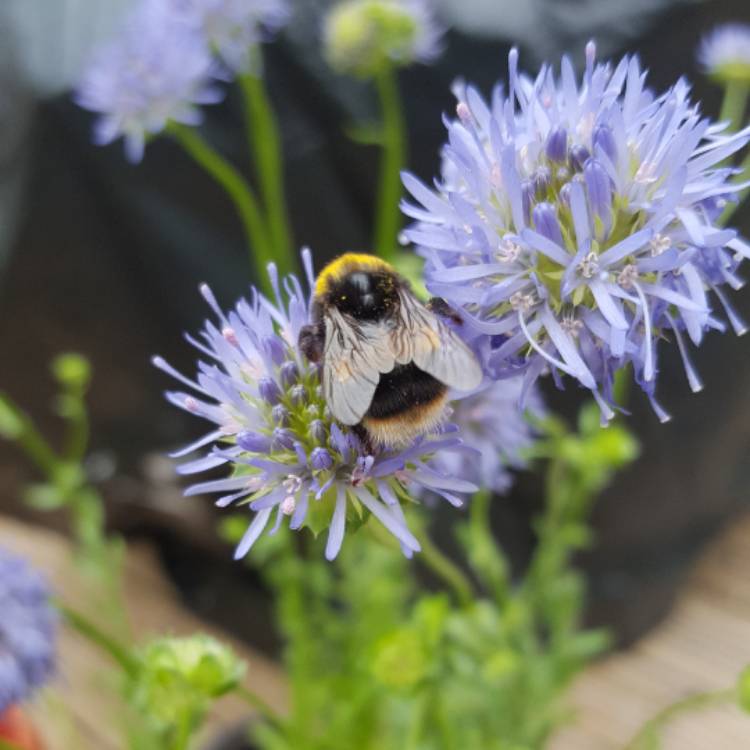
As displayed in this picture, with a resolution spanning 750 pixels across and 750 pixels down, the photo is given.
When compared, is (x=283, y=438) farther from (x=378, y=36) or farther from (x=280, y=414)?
(x=378, y=36)

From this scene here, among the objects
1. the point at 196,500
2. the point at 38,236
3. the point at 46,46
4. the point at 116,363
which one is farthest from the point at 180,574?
the point at 46,46

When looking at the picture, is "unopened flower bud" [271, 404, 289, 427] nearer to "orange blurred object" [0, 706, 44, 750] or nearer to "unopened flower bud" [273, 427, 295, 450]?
"unopened flower bud" [273, 427, 295, 450]

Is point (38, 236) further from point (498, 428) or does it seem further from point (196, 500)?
point (498, 428)

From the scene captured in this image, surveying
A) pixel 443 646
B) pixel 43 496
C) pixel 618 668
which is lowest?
pixel 618 668

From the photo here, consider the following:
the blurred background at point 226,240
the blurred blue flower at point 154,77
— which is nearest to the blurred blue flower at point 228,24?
the blurred blue flower at point 154,77

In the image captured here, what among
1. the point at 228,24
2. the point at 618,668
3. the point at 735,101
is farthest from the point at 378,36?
the point at 618,668

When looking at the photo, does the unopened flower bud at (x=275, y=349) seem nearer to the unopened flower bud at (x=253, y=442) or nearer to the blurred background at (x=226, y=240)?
the unopened flower bud at (x=253, y=442)

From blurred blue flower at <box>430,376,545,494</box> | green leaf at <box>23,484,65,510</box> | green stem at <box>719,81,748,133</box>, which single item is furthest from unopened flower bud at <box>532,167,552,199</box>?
green leaf at <box>23,484,65,510</box>
